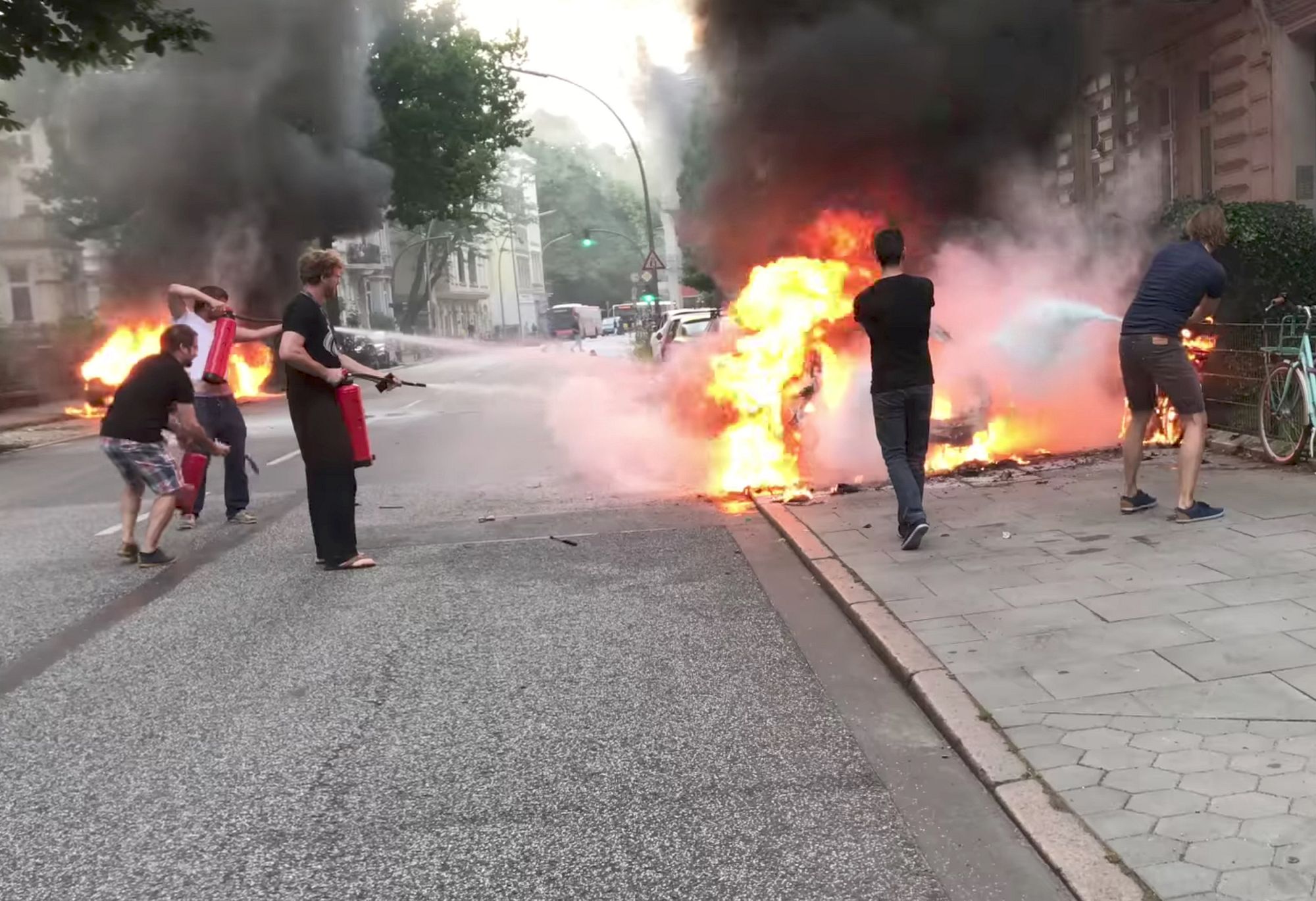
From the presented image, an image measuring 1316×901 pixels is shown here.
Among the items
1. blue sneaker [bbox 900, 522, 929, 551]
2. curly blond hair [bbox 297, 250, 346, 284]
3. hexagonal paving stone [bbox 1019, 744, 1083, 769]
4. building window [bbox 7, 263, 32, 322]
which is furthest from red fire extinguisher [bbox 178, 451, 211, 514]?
building window [bbox 7, 263, 32, 322]

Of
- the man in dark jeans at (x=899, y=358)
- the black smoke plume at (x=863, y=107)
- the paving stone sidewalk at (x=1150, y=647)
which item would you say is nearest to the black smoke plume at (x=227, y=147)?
the black smoke plume at (x=863, y=107)

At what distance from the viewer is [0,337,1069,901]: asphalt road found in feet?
9.08

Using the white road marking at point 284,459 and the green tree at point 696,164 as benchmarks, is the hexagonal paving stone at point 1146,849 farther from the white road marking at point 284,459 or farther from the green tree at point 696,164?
the white road marking at point 284,459

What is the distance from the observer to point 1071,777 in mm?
2963

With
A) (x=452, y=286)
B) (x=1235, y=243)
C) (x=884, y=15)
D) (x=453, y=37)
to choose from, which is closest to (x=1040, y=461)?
(x=1235, y=243)

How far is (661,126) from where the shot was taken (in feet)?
32.8

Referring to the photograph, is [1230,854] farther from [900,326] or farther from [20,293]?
[20,293]

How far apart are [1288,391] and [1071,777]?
192 inches

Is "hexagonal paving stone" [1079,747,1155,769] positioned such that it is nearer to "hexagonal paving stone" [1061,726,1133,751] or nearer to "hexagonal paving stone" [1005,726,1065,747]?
"hexagonal paving stone" [1061,726,1133,751]

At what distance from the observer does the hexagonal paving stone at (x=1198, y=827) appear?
102 inches

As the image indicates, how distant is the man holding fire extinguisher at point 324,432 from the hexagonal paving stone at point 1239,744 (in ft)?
14.8

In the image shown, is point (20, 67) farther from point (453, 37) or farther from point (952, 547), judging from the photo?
point (453, 37)

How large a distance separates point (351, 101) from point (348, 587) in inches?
720

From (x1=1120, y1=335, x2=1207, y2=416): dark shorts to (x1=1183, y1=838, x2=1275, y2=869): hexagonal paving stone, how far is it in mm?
3602
